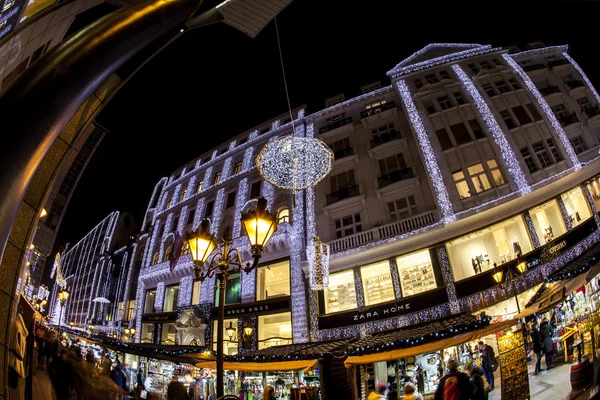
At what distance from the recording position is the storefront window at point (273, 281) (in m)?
20.1

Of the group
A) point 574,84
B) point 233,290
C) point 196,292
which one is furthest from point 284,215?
point 574,84

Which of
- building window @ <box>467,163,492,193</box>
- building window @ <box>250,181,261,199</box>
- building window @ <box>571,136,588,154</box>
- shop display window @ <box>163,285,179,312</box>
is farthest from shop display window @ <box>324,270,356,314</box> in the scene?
shop display window @ <box>163,285,179,312</box>

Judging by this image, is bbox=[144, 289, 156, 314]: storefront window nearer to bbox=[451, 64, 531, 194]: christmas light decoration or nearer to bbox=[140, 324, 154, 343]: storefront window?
bbox=[140, 324, 154, 343]: storefront window

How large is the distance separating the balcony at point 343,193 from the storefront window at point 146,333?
63.4 ft

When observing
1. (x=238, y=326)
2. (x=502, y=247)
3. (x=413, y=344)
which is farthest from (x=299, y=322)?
(x=502, y=247)

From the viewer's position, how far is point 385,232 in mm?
16578

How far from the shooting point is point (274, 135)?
25.4 metres

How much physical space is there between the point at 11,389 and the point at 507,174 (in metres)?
18.7

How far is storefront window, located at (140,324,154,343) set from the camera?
81.9ft

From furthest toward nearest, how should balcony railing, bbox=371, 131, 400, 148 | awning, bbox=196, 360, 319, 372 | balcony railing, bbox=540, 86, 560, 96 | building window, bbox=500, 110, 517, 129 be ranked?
balcony railing, bbox=371, 131, 400, 148 < balcony railing, bbox=540, 86, 560, 96 < building window, bbox=500, 110, 517, 129 < awning, bbox=196, 360, 319, 372

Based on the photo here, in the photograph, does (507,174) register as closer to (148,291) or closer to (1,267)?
(1,267)

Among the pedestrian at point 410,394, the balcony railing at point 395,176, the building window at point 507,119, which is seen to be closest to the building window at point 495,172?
the building window at point 507,119

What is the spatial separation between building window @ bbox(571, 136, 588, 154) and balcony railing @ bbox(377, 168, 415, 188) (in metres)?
8.53

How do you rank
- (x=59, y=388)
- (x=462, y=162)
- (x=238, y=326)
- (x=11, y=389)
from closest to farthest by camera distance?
(x=11, y=389) → (x=59, y=388) → (x=462, y=162) → (x=238, y=326)
